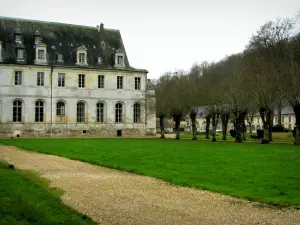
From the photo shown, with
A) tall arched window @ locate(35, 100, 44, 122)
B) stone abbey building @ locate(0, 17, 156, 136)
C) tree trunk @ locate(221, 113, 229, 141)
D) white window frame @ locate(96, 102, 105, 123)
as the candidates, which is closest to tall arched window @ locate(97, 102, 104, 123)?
white window frame @ locate(96, 102, 105, 123)

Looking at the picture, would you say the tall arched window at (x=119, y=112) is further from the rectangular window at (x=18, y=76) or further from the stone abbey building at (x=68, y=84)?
the rectangular window at (x=18, y=76)

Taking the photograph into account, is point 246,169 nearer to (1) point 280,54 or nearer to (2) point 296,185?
(2) point 296,185

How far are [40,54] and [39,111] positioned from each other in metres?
6.62

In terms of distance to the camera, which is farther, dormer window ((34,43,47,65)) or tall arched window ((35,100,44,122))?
tall arched window ((35,100,44,122))

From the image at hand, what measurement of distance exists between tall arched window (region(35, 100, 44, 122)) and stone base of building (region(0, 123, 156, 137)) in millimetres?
760

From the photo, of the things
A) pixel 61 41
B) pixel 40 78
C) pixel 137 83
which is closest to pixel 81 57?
pixel 61 41

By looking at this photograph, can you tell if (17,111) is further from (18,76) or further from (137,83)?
(137,83)

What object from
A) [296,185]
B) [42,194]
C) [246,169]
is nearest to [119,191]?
[42,194]

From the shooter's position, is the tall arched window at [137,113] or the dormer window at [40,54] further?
the tall arched window at [137,113]

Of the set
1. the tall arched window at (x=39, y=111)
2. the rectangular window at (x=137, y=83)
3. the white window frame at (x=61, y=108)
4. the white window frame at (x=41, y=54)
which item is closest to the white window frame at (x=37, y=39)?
the white window frame at (x=41, y=54)

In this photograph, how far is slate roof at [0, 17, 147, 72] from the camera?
49.9 m

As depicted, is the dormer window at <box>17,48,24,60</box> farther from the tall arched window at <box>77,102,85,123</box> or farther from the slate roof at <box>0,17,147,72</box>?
the tall arched window at <box>77,102,85,123</box>

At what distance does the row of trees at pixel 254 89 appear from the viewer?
3656 centimetres

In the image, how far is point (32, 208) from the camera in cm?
847
